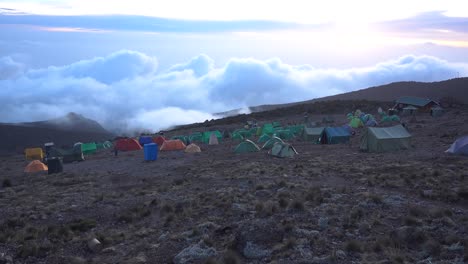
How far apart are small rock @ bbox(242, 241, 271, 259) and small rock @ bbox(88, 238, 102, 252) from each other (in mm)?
3933

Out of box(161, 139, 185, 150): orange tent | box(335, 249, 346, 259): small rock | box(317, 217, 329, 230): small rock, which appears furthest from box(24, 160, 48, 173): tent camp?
box(335, 249, 346, 259): small rock

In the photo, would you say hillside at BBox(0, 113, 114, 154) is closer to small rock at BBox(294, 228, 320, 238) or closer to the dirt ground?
the dirt ground

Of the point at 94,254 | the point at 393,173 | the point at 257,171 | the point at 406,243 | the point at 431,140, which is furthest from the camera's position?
the point at 431,140

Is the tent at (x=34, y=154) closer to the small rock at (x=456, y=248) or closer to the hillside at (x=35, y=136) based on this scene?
the small rock at (x=456, y=248)

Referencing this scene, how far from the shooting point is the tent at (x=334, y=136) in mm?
33688

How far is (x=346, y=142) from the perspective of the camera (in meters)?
33.6

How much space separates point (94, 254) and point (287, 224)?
16.1 feet

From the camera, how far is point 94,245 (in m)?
11.9

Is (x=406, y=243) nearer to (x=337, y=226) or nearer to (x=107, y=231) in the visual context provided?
(x=337, y=226)

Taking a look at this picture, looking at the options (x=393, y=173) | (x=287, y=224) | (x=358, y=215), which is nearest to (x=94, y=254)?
(x=287, y=224)

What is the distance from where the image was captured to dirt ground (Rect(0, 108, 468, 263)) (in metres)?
10.4

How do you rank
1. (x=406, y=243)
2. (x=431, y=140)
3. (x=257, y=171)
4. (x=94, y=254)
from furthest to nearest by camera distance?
1. (x=431, y=140)
2. (x=257, y=171)
3. (x=94, y=254)
4. (x=406, y=243)

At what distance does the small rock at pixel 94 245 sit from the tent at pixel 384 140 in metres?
19.6

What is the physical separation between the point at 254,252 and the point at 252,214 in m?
3.25
